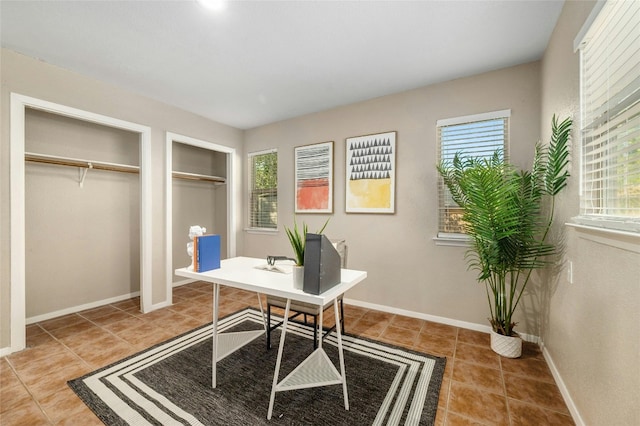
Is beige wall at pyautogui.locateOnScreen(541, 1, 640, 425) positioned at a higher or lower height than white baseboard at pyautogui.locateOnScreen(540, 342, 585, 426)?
higher

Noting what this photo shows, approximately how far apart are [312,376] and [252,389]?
0.45m

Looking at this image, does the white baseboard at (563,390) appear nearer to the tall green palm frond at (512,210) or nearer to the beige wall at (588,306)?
the beige wall at (588,306)

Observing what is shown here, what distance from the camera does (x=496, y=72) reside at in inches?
102

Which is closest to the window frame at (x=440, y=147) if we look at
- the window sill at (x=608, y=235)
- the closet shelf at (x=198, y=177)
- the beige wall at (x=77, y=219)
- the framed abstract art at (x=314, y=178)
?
the window sill at (x=608, y=235)

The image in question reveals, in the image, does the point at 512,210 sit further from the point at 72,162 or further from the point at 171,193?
the point at 72,162

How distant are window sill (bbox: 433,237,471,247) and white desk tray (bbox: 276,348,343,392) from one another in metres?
1.72

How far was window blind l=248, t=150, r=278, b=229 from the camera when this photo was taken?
13.8 feet

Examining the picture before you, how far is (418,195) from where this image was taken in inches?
117

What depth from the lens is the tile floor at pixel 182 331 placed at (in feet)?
5.20

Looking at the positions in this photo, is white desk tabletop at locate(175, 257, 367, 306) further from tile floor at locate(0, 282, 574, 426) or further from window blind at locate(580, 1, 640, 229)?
window blind at locate(580, 1, 640, 229)

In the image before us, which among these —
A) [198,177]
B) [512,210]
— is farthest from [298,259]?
[198,177]

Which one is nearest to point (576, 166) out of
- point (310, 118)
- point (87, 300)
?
point (310, 118)

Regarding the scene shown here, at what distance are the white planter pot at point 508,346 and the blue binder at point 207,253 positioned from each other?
2406 millimetres

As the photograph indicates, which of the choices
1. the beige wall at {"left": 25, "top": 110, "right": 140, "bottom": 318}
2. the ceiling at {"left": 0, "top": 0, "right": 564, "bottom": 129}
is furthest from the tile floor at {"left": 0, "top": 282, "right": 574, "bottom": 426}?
the ceiling at {"left": 0, "top": 0, "right": 564, "bottom": 129}
